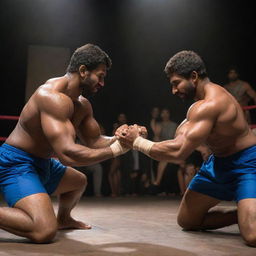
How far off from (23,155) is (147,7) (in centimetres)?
536

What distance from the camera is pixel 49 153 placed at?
2539 millimetres

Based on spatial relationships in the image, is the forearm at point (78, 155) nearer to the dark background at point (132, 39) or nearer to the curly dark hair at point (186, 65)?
the curly dark hair at point (186, 65)

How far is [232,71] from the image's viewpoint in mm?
5309

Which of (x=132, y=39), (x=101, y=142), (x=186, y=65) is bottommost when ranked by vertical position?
(x=101, y=142)

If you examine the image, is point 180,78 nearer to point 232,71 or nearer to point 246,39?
point 232,71

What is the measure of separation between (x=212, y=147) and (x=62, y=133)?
94cm

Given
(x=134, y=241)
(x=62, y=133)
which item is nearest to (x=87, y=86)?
(x=62, y=133)

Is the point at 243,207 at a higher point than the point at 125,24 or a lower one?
lower

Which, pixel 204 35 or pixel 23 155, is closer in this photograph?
pixel 23 155

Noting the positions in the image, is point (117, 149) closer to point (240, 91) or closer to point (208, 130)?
point (208, 130)

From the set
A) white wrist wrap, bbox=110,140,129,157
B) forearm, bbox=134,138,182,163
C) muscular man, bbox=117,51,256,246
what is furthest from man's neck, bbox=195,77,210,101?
white wrist wrap, bbox=110,140,129,157

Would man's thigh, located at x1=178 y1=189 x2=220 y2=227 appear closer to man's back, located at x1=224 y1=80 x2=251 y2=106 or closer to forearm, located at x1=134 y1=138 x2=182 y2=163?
forearm, located at x1=134 y1=138 x2=182 y2=163

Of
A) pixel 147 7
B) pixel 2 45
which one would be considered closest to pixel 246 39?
pixel 147 7

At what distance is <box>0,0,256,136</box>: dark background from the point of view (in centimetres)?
693
